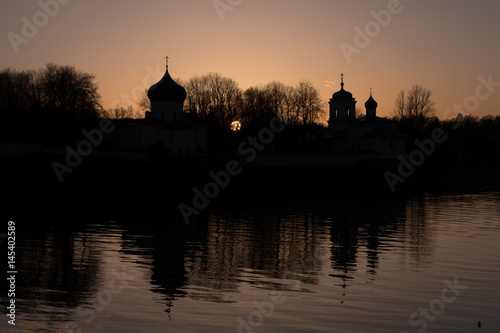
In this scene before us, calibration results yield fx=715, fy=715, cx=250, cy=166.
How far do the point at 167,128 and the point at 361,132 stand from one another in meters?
25.8

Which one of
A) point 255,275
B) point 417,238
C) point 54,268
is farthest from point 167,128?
point 255,275

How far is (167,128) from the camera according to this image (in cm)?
6612

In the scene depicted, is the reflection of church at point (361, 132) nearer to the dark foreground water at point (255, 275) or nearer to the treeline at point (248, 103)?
the treeline at point (248, 103)

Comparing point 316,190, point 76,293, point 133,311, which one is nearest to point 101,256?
point 76,293

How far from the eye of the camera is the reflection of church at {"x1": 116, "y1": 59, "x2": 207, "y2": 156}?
65938 mm

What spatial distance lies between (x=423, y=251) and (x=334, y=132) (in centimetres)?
6782

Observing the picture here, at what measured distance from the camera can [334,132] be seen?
90000 millimetres

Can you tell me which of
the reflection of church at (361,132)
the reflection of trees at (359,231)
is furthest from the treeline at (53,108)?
the reflection of trees at (359,231)

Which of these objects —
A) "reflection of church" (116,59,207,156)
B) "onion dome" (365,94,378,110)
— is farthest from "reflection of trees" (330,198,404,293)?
"onion dome" (365,94,378,110)

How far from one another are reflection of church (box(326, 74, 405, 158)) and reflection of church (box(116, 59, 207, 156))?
13.5 meters

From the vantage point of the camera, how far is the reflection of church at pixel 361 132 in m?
75.1

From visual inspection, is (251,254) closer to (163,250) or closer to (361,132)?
(163,250)

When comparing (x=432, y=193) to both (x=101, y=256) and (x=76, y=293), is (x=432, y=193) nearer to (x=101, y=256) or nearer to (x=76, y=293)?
(x=101, y=256)

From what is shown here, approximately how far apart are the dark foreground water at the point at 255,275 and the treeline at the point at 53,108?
3998 centimetres
